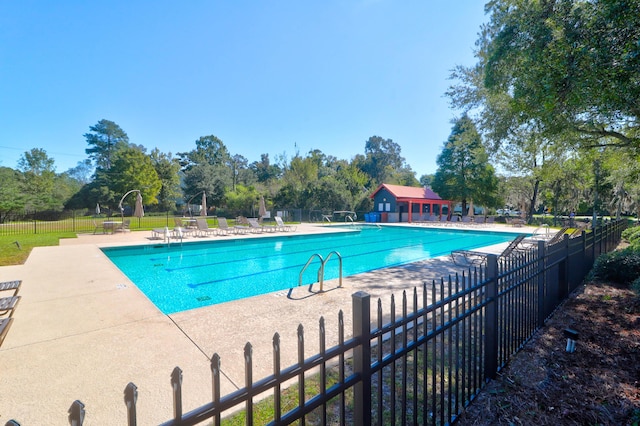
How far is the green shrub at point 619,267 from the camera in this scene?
18.1 ft

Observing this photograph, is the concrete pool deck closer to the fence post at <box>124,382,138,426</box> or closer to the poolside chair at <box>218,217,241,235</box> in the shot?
the fence post at <box>124,382,138,426</box>

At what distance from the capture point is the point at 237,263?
33.2 ft

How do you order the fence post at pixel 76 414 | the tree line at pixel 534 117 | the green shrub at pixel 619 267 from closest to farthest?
the fence post at pixel 76 414 < the tree line at pixel 534 117 < the green shrub at pixel 619 267

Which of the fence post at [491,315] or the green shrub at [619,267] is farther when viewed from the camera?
the green shrub at [619,267]

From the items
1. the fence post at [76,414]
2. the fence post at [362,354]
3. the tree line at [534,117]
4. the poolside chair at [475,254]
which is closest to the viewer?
the fence post at [76,414]

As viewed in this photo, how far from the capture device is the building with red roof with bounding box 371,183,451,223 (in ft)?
95.2

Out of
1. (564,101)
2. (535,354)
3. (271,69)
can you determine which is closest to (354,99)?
(271,69)

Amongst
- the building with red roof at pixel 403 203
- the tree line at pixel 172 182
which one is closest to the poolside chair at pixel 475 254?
the building with red roof at pixel 403 203

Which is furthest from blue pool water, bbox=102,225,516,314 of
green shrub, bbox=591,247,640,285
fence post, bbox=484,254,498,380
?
fence post, bbox=484,254,498,380

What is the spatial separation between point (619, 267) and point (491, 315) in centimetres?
518

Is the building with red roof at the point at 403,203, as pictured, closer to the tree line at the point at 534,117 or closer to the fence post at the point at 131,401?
the tree line at the point at 534,117

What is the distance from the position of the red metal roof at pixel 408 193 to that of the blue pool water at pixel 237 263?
1290 cm

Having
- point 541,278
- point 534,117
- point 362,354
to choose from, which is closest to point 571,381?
point 541,278

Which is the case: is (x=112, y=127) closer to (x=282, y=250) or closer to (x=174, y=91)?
(x=174, y=91)
